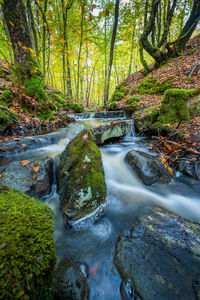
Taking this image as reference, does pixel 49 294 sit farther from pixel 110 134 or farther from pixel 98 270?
pixel 110 134

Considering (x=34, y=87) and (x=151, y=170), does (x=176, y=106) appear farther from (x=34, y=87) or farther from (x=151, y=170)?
(x=34, y=87)

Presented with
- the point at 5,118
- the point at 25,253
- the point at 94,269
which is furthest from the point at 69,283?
the point at 5,118

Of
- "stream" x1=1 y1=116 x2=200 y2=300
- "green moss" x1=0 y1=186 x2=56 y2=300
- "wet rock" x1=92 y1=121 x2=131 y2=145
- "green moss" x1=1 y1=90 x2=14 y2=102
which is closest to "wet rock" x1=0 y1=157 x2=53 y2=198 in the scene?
"stream" x1=1 y1=116 x2=200 y2=300

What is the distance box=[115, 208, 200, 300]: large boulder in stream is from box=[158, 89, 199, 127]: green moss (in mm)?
3221

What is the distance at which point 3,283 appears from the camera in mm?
584

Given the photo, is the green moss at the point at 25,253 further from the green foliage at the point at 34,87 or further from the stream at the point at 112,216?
the green foliage at the point at 34,87

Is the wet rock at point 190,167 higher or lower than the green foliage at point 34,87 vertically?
lower

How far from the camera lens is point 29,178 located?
7.42ft

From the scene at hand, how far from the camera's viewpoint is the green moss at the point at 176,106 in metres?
3.82

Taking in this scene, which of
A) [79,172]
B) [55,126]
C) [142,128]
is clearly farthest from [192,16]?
[79,172]

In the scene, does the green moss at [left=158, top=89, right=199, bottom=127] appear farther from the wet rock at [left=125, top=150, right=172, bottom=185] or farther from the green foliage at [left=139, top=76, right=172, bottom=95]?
the green foliage at [left=139, top=76, right=172, bottom=95]

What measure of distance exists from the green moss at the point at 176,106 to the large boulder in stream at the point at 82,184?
3.13 metres

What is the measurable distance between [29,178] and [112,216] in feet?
5.62

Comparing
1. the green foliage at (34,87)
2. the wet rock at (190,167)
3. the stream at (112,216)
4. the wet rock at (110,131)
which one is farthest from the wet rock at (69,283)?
the green foliage at (34,87)
